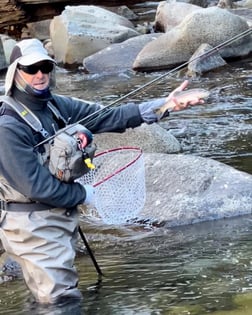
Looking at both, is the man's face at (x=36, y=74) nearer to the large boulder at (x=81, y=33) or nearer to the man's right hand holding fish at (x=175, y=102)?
the man's right hand holding fish at (x=175, y=102)

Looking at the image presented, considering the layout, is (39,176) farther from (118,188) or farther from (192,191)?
(192,191)

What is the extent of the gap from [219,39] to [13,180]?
10775mm

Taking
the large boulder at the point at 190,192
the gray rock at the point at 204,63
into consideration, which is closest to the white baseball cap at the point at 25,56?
the large boulder at the point at 190,192

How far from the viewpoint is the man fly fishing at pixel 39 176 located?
13.0ft

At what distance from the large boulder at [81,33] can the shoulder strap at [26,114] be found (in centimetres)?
1174

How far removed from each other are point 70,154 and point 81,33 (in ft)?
40.0

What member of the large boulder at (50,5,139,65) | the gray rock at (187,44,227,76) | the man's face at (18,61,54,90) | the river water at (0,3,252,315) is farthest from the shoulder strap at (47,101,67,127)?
the large boulder at (50,5,139,65)

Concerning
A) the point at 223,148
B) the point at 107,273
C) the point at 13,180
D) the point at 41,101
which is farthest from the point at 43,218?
the point at 223,148

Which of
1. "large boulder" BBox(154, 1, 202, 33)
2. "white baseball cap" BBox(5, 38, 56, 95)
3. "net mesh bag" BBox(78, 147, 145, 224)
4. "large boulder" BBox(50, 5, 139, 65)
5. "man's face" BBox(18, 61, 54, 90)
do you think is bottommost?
"large boulder" BBox(154, 1, 202, 33)

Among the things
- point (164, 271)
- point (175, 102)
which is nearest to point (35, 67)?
point (175, 102)

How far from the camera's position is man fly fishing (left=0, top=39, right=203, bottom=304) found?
156 inches

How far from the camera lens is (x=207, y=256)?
17.6ft

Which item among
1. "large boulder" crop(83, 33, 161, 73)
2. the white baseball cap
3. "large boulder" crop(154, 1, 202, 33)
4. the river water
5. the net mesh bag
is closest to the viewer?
the white baseball cap

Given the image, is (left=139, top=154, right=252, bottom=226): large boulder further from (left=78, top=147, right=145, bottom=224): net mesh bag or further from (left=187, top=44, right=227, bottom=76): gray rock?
(left=187, top=44, right=227, bottom=76): gray rock
